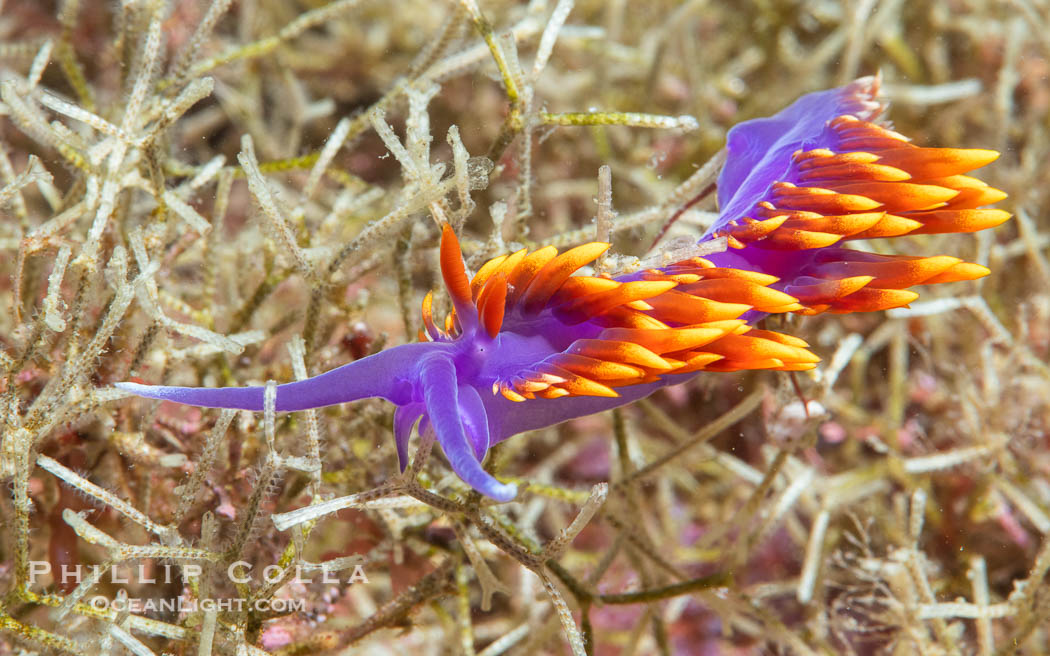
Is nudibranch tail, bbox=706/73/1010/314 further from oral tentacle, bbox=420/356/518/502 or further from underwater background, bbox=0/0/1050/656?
oral tentacle, bbox=420/356/518/502

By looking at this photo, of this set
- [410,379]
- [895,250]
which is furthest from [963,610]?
[410,379]

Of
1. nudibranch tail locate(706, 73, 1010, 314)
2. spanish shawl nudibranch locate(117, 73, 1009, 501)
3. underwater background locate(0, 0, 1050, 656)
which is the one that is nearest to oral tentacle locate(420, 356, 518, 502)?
spanish shawl nudibranch locate(117, 73, 1009, 501)

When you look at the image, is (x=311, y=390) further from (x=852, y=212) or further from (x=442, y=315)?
(x=852, y=212)

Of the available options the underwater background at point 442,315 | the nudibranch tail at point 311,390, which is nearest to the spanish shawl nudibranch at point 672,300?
the nudibranch tail at point 311,390

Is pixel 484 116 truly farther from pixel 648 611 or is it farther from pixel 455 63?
pixel 648 611

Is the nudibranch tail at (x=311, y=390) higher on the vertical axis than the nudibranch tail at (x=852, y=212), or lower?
lower

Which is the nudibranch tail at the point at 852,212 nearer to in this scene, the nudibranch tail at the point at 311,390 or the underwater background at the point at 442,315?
the underwater background at the point at 442,315
